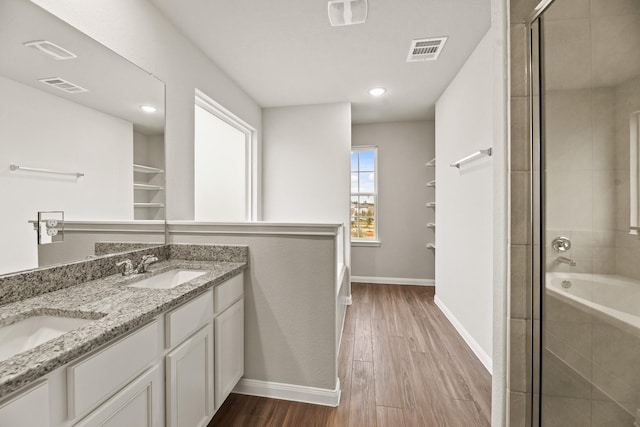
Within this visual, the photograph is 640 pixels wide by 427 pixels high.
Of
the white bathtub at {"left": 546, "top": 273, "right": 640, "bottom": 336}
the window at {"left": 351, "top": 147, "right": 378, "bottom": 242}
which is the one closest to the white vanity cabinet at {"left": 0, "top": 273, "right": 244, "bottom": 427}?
the white bathtub at {"left": 546, "top": 273, "right": 640, "bottom": 336}

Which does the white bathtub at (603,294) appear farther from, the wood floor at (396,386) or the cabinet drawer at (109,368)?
the cabinet drawer at (109,368)

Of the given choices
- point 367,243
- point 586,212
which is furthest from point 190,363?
point 367,243

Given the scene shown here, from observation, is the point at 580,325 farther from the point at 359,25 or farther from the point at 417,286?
the point at 417,286

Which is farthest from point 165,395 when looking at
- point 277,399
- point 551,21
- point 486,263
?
point 486,263

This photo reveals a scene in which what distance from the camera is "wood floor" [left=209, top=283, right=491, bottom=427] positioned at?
5.49ft

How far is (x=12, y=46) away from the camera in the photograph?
112 centimetres

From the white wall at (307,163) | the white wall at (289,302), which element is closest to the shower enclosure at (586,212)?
the white wall at (289,302)

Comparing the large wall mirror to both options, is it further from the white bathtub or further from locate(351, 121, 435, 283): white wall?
locate(351, 121, 435, 283): white wall

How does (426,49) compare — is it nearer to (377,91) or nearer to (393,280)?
(377,91)

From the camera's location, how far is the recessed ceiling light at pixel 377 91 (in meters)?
3.29

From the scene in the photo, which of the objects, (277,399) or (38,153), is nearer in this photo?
(38,153)

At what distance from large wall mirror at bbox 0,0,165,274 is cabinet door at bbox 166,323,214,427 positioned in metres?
0.70

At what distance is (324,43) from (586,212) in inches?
83.4

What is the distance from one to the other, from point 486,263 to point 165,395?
2.22 meters
